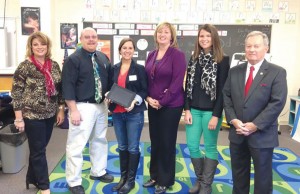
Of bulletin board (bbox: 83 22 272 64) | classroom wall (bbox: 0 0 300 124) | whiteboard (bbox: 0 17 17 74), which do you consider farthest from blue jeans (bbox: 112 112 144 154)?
whiteboard (bbox: 0 17 17 74)

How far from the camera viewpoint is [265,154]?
198cm

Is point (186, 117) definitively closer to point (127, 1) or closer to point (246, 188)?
point (246, 188)

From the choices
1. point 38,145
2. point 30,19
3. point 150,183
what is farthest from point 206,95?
point 30,19

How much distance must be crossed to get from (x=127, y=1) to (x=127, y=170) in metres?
3.29

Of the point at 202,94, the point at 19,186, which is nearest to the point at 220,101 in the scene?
the point at 202,94

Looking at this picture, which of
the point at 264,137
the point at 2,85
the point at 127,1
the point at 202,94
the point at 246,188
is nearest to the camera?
the point at 264,137

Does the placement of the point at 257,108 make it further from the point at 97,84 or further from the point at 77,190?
the point at 77,190

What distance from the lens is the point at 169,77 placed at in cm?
236

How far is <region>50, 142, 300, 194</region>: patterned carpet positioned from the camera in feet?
8.86

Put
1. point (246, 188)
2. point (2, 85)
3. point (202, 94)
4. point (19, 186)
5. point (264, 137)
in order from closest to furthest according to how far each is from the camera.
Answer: point (264, 137)
point (246, 188)
point (202, 94)
point (19, 186)
point (2, 85)

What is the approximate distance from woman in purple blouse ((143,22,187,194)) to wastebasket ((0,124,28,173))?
1496mm

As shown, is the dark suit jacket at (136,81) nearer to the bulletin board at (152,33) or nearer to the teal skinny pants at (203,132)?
the teal skinny pants at (203,132)

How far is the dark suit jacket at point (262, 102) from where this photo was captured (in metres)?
1.90

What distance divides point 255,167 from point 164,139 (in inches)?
31.1
